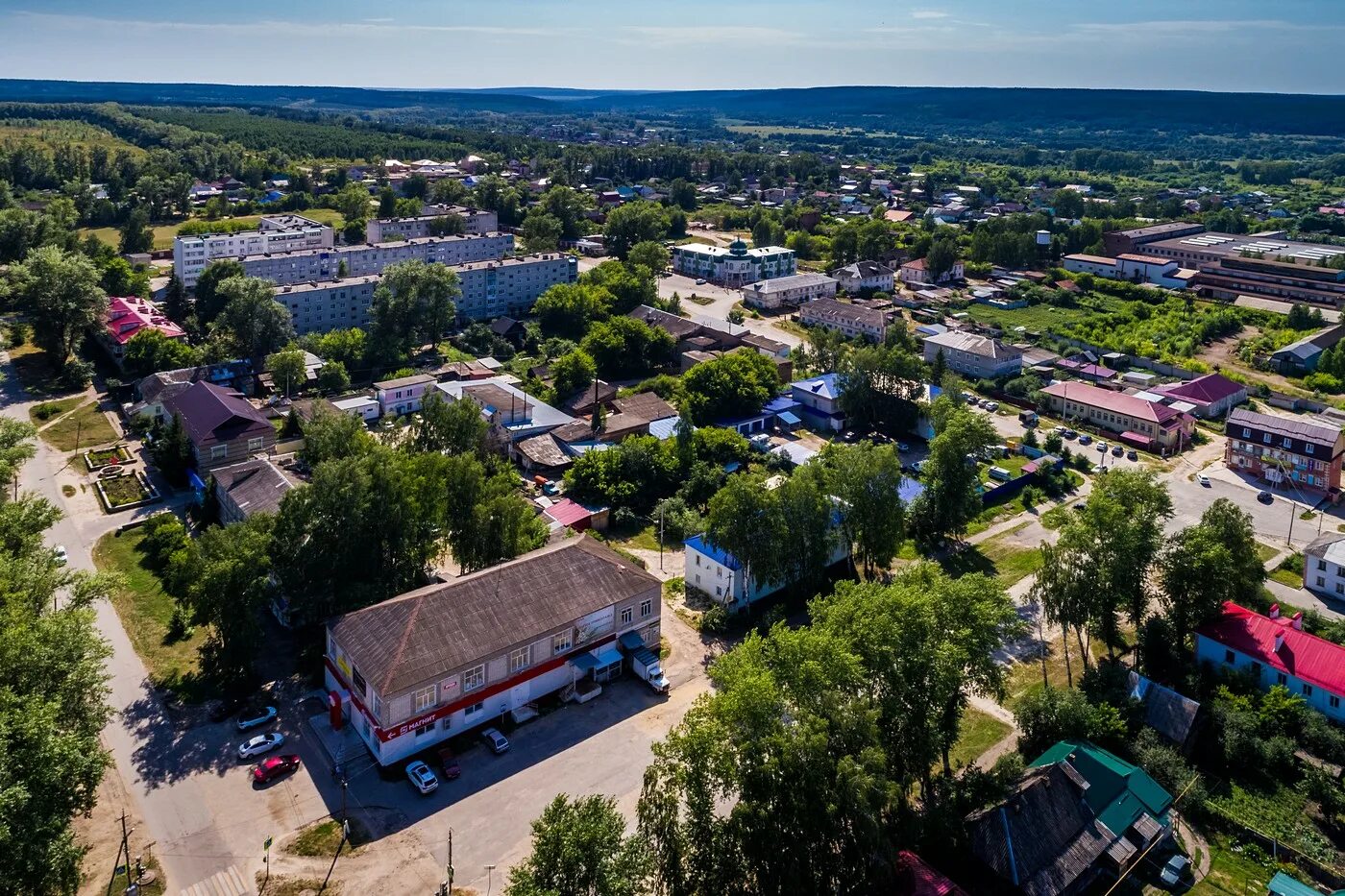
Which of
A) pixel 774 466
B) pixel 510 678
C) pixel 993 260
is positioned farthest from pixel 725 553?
pixel 993 260

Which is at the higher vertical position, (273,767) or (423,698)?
(423,698)

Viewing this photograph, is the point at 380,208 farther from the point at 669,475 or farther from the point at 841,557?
the point at 841,557

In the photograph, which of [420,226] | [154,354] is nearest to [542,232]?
[420,226]

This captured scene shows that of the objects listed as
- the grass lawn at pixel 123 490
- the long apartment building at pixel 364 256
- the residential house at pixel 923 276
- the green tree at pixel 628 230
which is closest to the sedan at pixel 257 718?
the grass lawn at pixel 123 490

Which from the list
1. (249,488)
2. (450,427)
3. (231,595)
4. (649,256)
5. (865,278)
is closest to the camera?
(231,595)

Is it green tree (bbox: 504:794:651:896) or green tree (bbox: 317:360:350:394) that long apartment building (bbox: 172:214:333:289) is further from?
green tree (bbox: 504:794:651:896)

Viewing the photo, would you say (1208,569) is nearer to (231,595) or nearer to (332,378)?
(231,595)

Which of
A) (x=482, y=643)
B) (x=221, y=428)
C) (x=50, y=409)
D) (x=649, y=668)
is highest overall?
(x=221, y=428)
